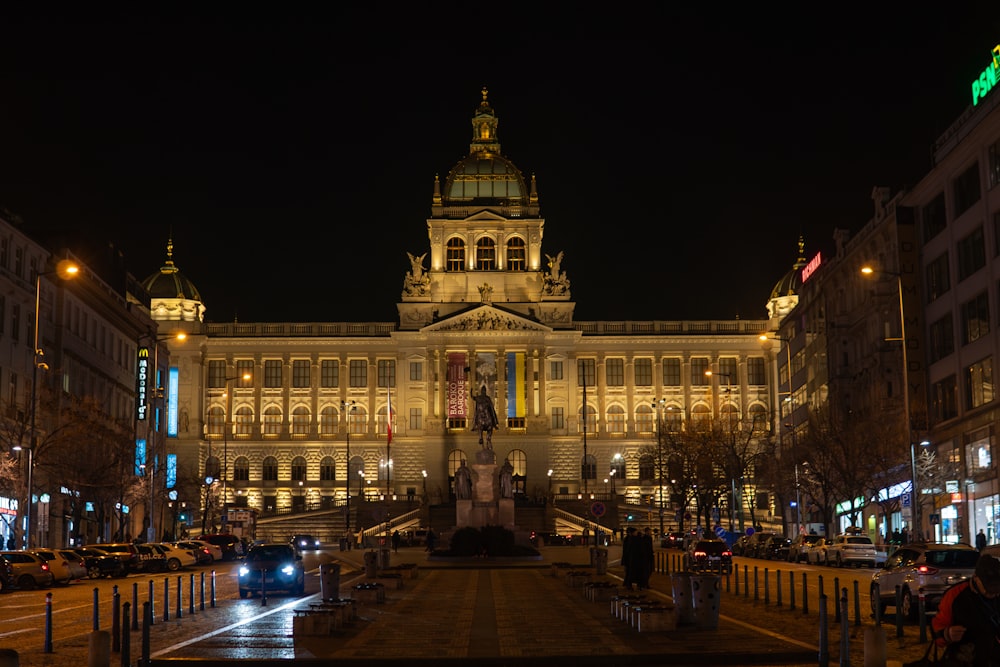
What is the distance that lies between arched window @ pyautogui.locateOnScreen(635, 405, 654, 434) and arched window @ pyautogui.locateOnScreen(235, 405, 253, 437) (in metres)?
40.0

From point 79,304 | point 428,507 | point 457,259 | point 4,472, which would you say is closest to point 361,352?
point 457,259

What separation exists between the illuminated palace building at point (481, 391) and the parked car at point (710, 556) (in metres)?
19.6

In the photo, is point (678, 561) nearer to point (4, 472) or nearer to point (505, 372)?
point (4, 472)

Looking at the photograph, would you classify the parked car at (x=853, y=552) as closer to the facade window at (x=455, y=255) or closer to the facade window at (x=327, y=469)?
the facade window at (x=327, y=469)

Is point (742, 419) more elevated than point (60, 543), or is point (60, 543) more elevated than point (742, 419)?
point (742, 419)

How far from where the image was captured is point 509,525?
262 feet

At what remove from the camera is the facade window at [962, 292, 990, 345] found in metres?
65.9

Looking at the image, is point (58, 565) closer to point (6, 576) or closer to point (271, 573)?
point (6, 576)

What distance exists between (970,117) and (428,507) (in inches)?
2688

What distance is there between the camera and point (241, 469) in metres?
152

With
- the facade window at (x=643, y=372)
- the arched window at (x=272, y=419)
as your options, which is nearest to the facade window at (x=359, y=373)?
the arched window at (x=272, y=419)

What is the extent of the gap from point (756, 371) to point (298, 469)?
160 ft

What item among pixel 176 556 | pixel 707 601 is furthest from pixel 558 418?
pixel 707 601

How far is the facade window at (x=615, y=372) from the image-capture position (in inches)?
6117
